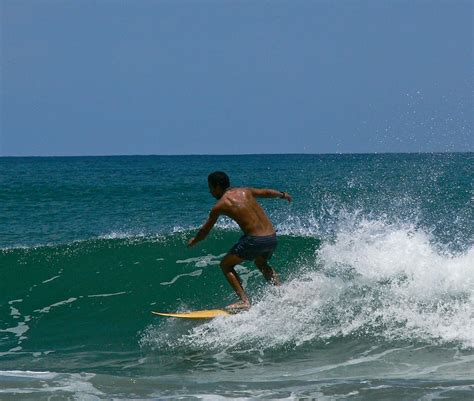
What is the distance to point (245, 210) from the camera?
29.5 ft

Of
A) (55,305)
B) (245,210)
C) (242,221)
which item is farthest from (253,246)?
(55,305)

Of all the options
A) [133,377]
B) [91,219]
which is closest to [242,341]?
[133,377]

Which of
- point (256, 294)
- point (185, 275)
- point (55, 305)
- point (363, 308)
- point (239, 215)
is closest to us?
point (239, 215)

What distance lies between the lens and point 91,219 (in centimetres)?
2612

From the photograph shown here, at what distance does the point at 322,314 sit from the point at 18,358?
138 inches

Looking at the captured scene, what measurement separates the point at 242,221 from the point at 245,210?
14 cm

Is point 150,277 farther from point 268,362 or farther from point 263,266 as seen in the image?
point 268,362

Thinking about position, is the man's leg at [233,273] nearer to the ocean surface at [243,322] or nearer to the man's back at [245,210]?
the ocean surface at [243,322]

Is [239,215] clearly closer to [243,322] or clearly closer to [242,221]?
[242,221]

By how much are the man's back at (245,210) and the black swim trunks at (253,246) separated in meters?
0.06

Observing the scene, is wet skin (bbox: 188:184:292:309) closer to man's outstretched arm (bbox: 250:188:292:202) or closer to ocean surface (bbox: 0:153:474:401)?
man's outstretched arm (bbox: 250:188:292:202)

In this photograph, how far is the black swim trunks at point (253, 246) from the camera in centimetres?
905

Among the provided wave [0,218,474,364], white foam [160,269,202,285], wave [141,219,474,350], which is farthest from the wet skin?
white foam [160,269,202,285]

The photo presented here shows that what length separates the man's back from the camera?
890 centimetres
